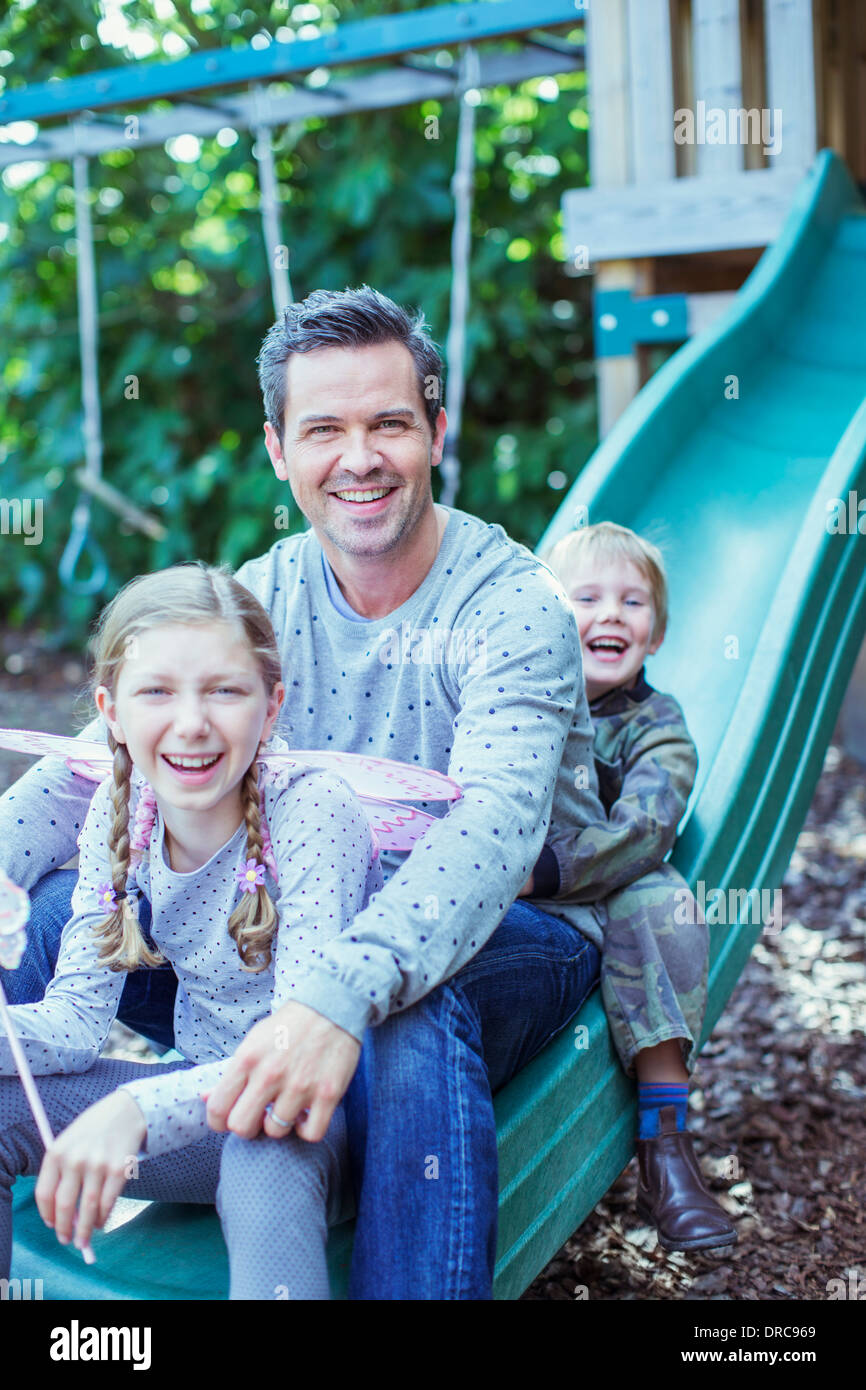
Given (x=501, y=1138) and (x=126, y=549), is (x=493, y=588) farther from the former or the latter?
(x=126, y=549)

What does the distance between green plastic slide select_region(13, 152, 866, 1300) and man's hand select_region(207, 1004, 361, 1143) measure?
30 centimetres

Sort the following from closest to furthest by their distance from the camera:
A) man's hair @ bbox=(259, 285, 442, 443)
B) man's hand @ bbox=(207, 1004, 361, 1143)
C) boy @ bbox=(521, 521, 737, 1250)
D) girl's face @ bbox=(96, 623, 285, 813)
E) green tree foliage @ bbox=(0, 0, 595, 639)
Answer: man's hand @ bbox=(207, 1004, 361, 1143), girl's face @ bbox=(96, 623, 285, 813), man's hair @ bbox=(259, 285, 442, 443), boy @ bbox=(521, 521, 737, 1250), green tree foliage @ bbox=(0, 0, 595, 639)

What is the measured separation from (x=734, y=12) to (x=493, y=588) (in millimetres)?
2679

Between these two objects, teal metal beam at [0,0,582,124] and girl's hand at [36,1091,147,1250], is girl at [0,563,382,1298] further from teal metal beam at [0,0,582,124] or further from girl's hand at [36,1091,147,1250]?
teal metal beam at [0,0,582,124]

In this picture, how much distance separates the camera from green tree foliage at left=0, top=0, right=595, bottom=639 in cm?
552

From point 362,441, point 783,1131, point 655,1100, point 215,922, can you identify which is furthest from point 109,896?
point 783,1131

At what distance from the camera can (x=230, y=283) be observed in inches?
252

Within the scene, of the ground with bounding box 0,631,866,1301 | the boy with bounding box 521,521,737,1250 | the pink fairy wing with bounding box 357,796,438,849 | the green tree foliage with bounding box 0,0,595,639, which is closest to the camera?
the pink fairy wing with bounding box 357,796,438,849

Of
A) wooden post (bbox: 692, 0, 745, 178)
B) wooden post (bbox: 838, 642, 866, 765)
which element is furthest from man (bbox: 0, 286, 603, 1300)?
wooden post (bbox: 838, 642, 866, 765)

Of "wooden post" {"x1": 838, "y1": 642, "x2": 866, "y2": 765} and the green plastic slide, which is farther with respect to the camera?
"wooden post" {"x1": 838, "y1": 642, "x2": 866, "y2": 765}

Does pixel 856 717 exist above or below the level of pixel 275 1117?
above

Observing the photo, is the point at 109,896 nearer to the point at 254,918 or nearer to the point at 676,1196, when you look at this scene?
the point at 254,918

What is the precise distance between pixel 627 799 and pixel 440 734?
1.12 feet

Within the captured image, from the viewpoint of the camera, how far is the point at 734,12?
3643 mm
